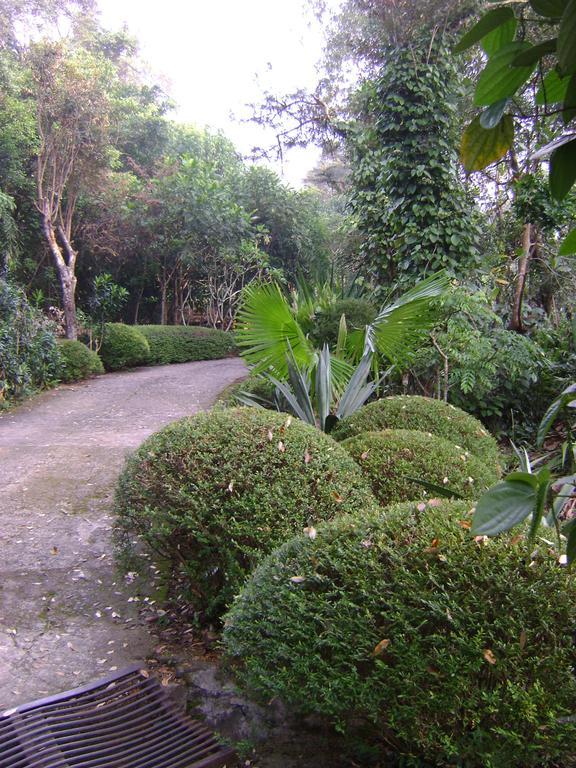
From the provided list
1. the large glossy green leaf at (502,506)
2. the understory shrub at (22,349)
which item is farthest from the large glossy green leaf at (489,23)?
the understory shrub at (22,349)

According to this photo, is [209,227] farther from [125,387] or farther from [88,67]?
[125,387]

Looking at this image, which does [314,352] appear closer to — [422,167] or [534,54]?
[422,167]

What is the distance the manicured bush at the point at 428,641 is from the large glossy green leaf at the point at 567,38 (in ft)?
4.28

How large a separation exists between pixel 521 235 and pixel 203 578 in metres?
6.55

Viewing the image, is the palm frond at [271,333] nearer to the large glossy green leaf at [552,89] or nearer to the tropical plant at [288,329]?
the tropical plant at [288,329]

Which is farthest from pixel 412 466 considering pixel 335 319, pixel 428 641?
pixel 335 319

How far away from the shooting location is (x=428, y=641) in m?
1.56

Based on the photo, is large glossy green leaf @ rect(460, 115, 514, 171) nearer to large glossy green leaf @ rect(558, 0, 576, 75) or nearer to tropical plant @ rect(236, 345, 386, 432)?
large glossy green leaf @ rect(558, 0, 576, 75)

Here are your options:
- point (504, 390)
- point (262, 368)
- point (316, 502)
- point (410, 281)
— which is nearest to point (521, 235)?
point (410, 281)

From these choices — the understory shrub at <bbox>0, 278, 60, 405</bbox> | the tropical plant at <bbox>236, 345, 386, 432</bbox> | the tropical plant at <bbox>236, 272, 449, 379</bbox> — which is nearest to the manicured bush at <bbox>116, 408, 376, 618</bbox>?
the tropical plant at <bbox>236, 345, 386, 432</bbox>

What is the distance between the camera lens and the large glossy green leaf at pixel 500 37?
0.67m

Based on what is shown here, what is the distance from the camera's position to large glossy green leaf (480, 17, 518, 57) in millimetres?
669

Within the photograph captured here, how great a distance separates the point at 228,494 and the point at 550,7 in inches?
83.9

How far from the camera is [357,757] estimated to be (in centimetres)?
190
